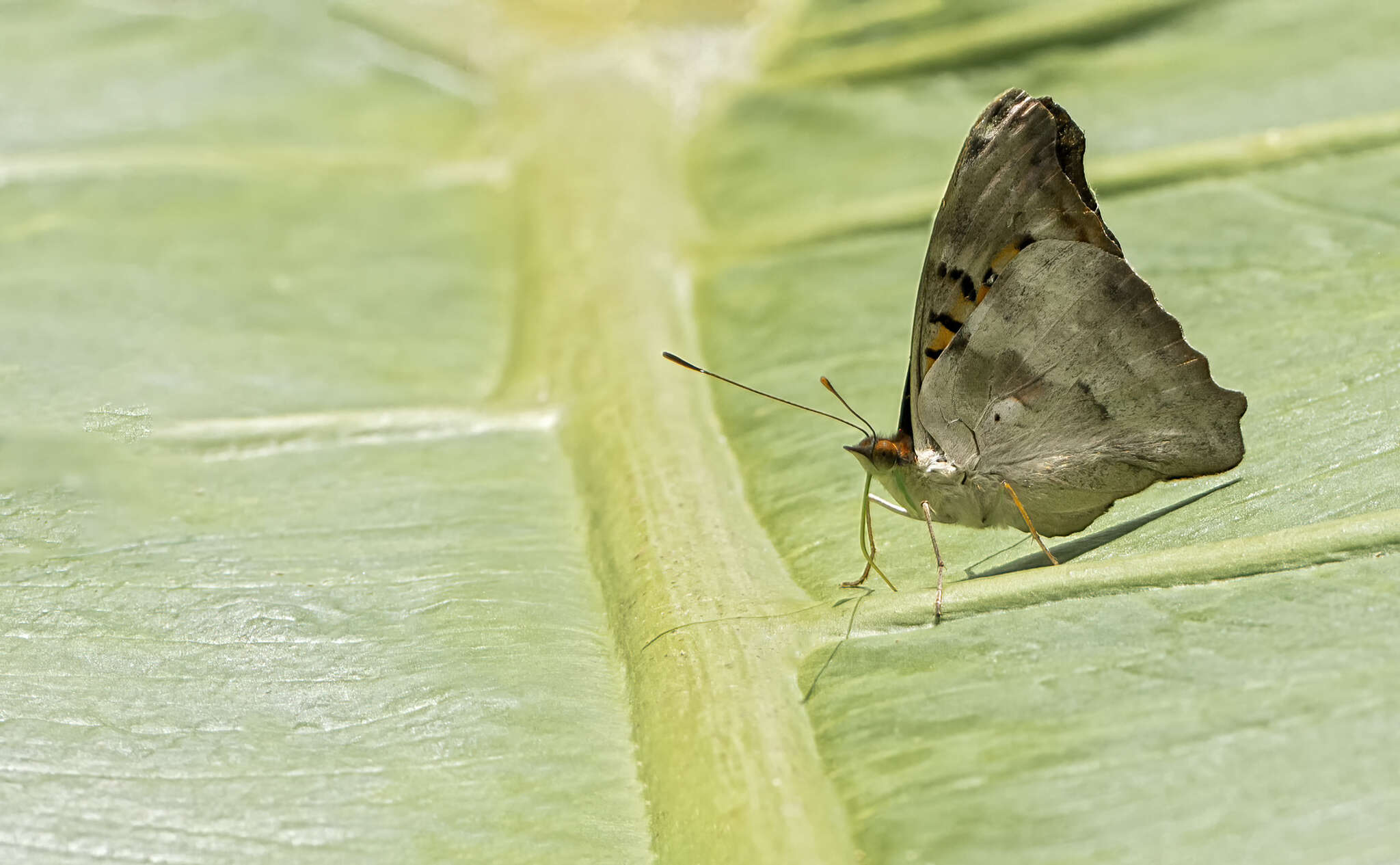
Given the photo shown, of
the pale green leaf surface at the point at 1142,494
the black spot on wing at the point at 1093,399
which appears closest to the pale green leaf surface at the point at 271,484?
the pale green leaf surface at the point at 1142,494

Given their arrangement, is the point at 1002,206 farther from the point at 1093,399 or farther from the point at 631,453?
the point at 631,453

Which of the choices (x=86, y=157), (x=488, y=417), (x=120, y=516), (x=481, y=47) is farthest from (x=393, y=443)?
(x=481, y=47)

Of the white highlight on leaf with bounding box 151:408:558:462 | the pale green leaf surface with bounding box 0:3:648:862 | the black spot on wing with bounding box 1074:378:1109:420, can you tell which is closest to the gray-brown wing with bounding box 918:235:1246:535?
the black spot on wing with bounding box 1074:378:1109:420

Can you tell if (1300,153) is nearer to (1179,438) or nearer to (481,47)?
(1179,438)

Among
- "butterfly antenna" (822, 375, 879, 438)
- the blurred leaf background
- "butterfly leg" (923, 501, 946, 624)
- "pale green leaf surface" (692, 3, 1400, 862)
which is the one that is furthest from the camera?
"butterfly antenna" (822, 375, 879, 438)

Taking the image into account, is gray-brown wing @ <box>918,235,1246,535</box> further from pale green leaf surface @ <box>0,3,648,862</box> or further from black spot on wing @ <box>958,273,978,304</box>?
pale green leaf surface @ <box>0,3,648,862</box>

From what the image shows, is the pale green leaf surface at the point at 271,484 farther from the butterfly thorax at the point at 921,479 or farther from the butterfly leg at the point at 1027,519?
the butterfly leg at the point at 1027,519
